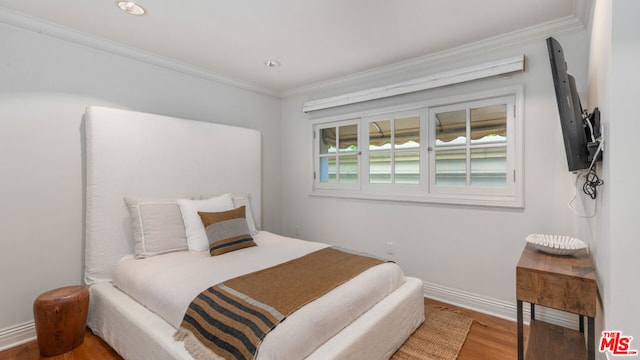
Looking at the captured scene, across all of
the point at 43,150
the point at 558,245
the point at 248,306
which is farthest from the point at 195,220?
the point at 558,245

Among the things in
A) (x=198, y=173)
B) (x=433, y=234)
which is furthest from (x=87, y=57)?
(x=433, y=234)

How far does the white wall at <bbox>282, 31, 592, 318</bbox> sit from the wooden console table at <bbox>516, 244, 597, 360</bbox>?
1.86 ft

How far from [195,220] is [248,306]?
1.37 m

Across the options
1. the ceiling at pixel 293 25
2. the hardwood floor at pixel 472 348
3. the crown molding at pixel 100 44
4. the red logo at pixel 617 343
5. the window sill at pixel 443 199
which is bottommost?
the hardwood floor at pixel 472 348

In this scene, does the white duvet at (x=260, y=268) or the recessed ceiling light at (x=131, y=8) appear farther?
the recessed ceiling light at (x=131, y=8)

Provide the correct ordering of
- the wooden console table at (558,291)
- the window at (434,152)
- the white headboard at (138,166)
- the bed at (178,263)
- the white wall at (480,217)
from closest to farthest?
the wooden console table at (558,291) → the bed at (178,263) → the white wall at (480,217) → the white headboard at (138,166) → the window at (434,152)

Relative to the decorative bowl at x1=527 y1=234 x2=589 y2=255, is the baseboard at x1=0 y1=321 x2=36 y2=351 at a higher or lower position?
lower

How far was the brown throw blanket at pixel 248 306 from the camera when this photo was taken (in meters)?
1.39

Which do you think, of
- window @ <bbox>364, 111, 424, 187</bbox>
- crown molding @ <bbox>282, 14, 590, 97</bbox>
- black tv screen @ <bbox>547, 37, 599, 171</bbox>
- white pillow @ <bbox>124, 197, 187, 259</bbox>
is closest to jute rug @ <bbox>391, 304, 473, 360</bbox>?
window @ <bbox>364, 111, 424, 187</bbox>

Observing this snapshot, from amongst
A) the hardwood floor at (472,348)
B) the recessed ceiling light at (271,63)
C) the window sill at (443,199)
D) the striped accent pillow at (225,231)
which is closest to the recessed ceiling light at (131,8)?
the recessed ceiling light at (271,63)

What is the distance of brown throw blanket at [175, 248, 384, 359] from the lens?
1.39 meters

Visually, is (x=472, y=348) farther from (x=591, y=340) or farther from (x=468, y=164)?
(x=468, y=164)

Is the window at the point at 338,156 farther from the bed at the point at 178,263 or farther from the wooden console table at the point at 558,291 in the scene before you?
the wooden console table at the point at 558,291

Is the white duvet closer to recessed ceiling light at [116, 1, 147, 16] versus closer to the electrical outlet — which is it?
the electrical outlet
